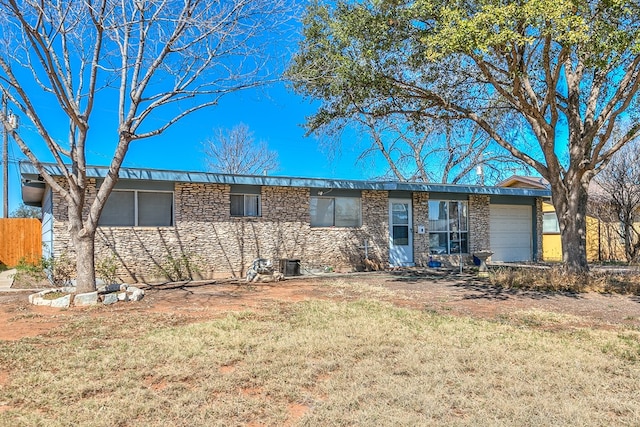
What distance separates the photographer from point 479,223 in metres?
15.2

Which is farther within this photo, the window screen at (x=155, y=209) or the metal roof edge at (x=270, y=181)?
the window screen at (x=155, y=209)

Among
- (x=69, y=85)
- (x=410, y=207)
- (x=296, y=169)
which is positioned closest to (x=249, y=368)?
(x=69, y=85)

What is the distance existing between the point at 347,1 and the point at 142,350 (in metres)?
8.11

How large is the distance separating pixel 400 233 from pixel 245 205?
5.19 m

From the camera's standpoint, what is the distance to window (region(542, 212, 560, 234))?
18950 mm

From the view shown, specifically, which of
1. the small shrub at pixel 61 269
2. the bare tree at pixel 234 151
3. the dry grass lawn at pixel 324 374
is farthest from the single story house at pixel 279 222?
the bare tree at pixel 234 151

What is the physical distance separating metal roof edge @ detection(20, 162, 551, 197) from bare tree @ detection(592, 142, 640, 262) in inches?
80.6

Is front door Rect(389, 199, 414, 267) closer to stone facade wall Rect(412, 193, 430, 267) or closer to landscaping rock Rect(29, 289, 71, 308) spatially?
stone facade wall Rect(412, 193, 430, 267)

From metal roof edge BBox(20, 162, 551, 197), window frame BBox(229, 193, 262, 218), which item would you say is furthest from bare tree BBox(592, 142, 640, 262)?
window frame BBox(229, 193, 262, 218)

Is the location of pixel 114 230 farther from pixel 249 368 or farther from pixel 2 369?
pixel 249 368

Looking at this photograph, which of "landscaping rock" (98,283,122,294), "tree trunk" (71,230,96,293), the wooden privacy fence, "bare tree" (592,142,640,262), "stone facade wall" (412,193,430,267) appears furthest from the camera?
the wooden privacy fence

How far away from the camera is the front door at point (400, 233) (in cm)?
1384

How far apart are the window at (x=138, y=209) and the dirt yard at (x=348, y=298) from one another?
1746mm

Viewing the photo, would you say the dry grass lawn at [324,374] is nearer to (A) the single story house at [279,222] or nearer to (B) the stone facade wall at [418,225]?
(A) the single story house at [279,222]
